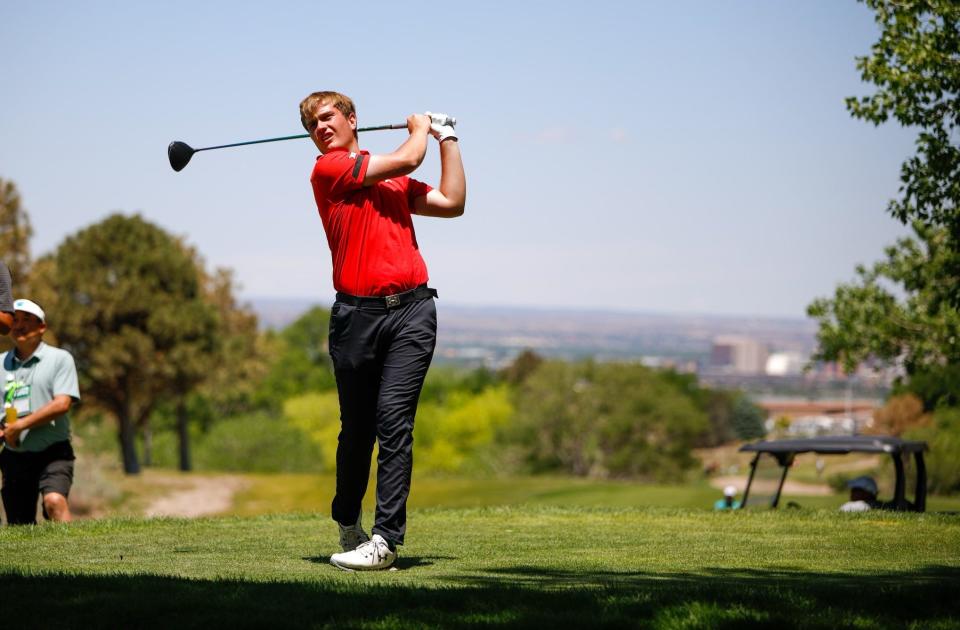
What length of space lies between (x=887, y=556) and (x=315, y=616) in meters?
4.02

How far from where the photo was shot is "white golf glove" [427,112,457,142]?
700 cm

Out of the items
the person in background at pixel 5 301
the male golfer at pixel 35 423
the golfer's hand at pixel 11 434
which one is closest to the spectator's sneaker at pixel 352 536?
the person in background at pixel 5 301

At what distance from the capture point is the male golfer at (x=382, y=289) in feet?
22.4

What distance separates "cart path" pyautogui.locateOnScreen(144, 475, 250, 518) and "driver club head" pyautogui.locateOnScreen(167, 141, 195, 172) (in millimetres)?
34431

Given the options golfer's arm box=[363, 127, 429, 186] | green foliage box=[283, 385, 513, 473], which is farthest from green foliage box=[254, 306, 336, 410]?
golfer's arm box=[363, 127, 429, 186]

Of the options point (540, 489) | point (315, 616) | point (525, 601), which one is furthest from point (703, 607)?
point (540, 489)

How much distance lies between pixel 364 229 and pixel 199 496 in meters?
40.8

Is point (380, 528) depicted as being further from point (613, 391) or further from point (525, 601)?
point (613, 391)

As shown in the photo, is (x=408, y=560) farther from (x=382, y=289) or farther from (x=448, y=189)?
(x=448, y=189)

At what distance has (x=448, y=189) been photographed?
276 inches

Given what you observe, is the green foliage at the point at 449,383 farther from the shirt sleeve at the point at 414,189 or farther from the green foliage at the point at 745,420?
the shirt sleeve at the point at 414,189

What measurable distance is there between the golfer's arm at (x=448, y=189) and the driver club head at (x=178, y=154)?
2.41 m

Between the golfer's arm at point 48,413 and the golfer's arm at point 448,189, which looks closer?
the golfer's arm at point 448,189

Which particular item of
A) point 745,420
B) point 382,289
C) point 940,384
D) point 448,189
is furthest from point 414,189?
point 745,420
